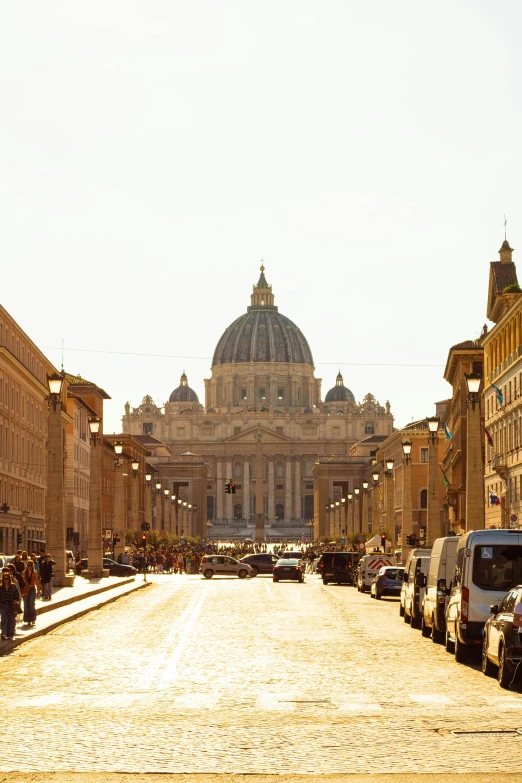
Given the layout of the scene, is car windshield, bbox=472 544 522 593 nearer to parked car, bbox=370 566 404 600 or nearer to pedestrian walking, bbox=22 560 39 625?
pedestrian walking, bbox=22 560 39 625

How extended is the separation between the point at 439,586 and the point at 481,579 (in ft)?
11.9

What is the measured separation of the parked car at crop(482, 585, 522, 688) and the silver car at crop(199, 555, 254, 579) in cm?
6399

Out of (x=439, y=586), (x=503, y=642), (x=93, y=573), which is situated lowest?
(x=503, y=642)

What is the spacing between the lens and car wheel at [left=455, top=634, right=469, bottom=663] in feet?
80.1

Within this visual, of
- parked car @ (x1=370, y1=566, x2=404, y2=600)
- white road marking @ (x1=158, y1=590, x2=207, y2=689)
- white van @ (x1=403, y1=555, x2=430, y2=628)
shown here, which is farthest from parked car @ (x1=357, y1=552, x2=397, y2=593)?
white van @ (x1=403, y1=555, x2=430, y2=628)

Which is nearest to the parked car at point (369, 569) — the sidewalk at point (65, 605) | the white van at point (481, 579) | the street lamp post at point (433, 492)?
the street lamp post at point (433, 492)

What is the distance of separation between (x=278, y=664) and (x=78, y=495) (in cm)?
8778

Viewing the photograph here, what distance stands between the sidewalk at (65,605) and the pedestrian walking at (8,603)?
249 mm

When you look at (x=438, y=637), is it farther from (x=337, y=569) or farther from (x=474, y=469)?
(x=337, y=569)

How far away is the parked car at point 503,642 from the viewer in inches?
770

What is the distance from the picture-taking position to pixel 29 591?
107ft

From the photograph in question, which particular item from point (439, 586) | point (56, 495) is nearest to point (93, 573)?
point (56, 495)

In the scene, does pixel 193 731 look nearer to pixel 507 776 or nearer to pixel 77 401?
pixel 507 776

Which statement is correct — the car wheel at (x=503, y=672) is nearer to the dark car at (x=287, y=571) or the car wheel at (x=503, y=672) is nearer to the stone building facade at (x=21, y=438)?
the stone building facade at (x=21, y=438)
